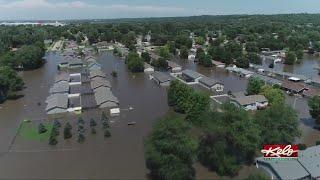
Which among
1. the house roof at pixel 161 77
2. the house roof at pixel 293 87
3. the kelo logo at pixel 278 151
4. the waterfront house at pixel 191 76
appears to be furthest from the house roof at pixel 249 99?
the kelo logo at pixel 278 151

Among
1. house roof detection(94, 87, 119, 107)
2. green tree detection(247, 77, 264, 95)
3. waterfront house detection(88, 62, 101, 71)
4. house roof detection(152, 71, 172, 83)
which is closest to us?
house roof detection(94, 87, 119, 107)

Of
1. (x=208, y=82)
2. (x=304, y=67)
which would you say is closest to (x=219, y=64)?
(x=304, y=67)

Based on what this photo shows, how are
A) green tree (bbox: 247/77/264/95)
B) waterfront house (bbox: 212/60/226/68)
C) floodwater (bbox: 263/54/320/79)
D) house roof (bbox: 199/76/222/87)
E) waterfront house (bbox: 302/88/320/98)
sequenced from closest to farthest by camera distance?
green tree (bbox: 247/77/264/95) < waterfront house (bbox: 302/88/320/98) < house roof (bbox: 199/76/222/87) < floodwater (bbox: 263/54/320/79) < waterfront house (bbox: 212/60/226/68)

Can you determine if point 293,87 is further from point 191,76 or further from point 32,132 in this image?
point 32,132

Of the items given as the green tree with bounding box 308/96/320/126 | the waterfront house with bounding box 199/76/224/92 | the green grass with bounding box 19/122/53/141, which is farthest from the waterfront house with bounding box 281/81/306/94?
the green grass with bounding box 19/122/53/141

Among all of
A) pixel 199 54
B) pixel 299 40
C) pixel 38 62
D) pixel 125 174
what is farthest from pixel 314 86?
pixel 38 62

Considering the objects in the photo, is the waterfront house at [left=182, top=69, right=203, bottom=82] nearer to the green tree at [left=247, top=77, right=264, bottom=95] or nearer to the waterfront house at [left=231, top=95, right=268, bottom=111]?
the green tree at [left=247, top=77, right=264, bottom=95]

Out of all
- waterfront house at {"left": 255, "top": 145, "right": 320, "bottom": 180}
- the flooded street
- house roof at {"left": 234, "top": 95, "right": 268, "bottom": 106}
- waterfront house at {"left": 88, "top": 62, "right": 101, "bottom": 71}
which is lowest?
the flooded street
